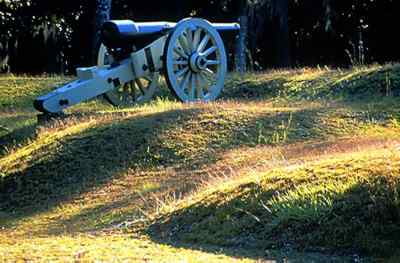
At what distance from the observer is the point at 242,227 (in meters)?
7.52

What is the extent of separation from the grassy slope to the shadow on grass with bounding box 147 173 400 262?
0.01m

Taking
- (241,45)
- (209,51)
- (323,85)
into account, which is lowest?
(323,85)

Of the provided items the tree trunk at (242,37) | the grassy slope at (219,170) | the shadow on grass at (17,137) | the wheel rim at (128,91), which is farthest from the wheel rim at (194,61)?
the tree trunk at (242,37)

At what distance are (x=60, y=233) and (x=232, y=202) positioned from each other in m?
1.90

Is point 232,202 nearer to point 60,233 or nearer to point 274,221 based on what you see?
point 274,221

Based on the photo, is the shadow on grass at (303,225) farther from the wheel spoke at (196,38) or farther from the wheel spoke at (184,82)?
the wheel spoke at (196,38)

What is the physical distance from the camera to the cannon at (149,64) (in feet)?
48.0

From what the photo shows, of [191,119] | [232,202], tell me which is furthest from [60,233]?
[191,119]

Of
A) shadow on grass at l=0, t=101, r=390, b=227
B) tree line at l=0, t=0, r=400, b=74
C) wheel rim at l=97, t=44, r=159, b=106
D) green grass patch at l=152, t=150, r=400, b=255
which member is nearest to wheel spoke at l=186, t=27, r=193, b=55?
wheel rim at l=97, t=44, r=159, b=106

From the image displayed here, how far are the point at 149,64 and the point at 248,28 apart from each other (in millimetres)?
16459

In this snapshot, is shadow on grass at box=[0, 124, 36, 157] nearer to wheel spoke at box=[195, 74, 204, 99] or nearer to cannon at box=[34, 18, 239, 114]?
cannon at box=[34, 18, 239, 114]

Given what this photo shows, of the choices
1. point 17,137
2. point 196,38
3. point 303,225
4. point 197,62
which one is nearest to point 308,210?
point 303,225

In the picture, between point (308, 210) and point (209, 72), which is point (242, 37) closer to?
point (209, 72)

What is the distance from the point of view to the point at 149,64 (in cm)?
1542
